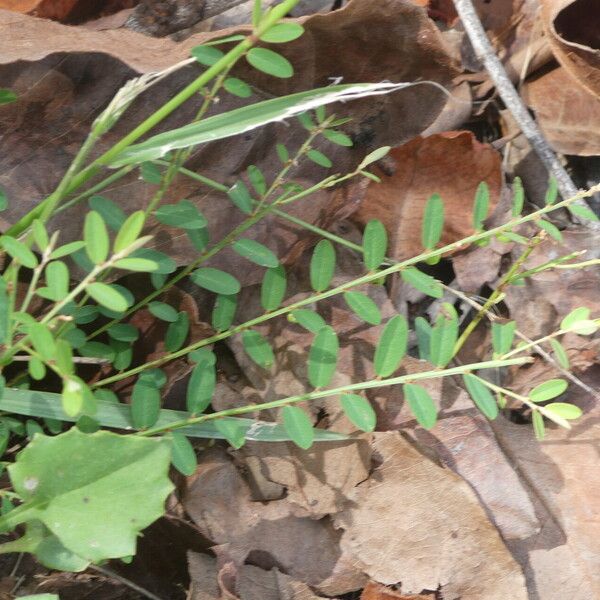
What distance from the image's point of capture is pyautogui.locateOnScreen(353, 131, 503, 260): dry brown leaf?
81.3 inches

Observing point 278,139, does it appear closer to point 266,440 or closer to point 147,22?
point 147,22

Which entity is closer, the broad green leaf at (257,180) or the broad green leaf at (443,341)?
the broad green leaf at (443,341)

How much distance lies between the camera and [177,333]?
167 cm

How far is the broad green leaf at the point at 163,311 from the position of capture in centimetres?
164

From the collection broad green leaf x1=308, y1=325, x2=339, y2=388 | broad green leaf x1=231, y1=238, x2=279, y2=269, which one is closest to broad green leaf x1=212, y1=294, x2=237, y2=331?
broad green leaf x1=231, y1=238, x2=279, y2=269

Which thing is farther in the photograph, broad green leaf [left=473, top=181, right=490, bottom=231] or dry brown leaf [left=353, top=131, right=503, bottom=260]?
dry brown leaf [left=353, top=131, right=503, bottom=260]

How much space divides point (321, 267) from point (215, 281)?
23 cm

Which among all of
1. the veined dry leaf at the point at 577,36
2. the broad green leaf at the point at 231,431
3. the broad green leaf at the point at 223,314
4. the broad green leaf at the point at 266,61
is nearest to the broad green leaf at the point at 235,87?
the broad green leaf at the point at 266,61

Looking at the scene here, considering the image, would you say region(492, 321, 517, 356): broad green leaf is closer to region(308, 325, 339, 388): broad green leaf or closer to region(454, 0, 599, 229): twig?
region(308, 325, 339, 388): broad green leaf

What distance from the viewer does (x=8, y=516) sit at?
1.39 m

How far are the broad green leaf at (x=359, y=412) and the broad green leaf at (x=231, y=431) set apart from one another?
22 centimetres

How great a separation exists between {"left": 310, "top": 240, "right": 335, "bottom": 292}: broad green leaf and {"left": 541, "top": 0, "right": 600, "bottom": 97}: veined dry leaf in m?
0.95

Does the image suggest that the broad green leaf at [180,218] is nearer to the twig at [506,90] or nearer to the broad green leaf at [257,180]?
the broad green leaf at [257,180]

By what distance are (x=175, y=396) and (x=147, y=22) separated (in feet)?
3.34
